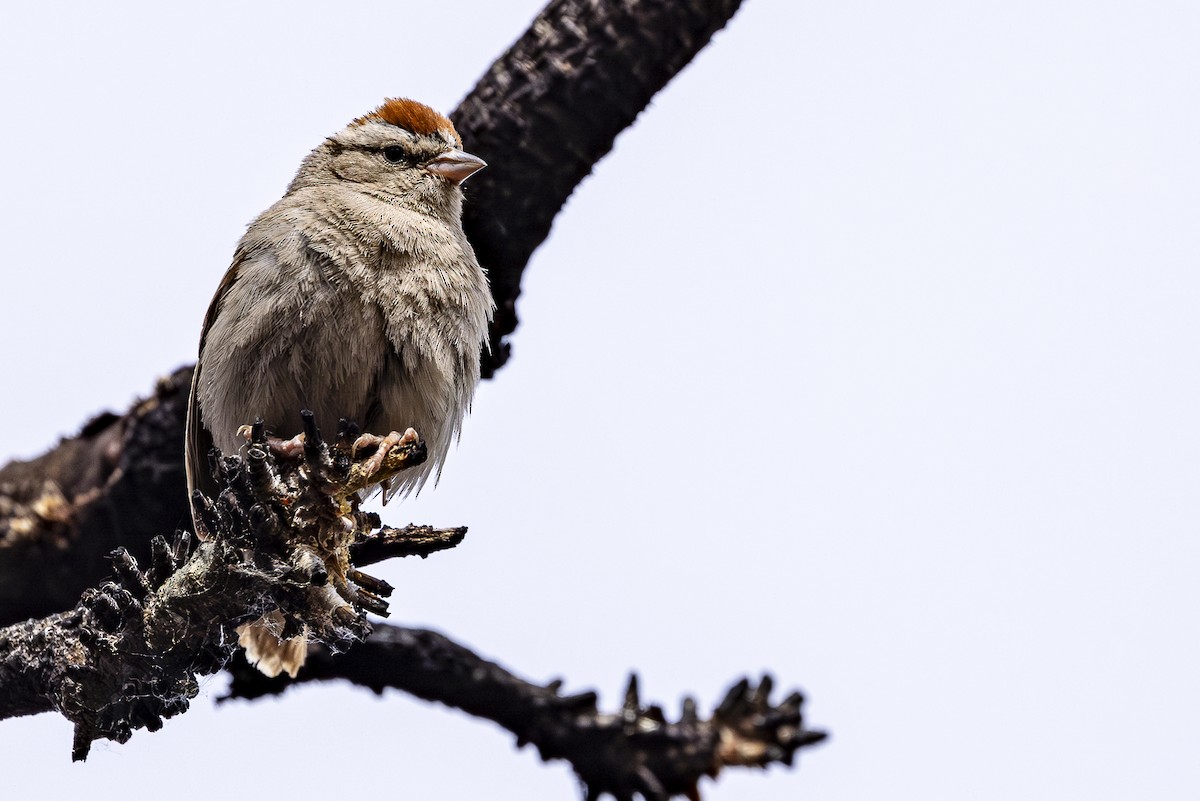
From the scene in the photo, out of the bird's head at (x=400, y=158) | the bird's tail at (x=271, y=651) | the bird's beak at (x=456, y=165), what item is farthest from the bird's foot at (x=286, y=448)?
the bird's beak at (x=456, y=165)

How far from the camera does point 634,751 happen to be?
13.0 ft

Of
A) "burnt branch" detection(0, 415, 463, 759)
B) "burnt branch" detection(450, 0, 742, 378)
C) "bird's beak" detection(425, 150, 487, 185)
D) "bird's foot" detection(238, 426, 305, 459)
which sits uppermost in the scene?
"burnt branch" detection(450, 0, 742, 378)

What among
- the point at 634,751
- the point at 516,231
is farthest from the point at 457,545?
the point at 516,231

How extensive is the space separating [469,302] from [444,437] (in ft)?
1.85

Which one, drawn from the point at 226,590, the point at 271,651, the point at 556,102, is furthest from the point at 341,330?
the point at 556,102

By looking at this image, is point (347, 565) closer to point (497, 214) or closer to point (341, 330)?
point (341, 330)

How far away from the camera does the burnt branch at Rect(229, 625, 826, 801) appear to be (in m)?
3.35

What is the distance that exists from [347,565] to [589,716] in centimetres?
137

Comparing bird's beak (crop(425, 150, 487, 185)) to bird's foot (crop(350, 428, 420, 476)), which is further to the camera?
bird's beak (crop(425, 150, 487, 185))

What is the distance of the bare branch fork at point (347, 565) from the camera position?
10.9ft

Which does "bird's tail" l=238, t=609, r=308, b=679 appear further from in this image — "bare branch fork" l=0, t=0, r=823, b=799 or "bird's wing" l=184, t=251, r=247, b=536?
"bird's wing" l=184, t=251, r=247, b=536

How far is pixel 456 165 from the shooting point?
546 centimetres

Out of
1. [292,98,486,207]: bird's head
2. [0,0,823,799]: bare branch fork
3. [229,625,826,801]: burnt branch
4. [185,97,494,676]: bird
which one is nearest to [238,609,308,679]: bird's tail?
[185,97,494,676]: bird

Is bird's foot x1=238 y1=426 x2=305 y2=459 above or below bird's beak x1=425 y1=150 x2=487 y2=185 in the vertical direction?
below
